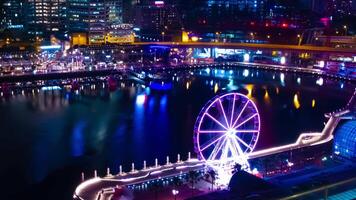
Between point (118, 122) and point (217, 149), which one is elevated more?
point (217, 149)

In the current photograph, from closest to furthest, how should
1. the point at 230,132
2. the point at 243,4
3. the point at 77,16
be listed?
1. the point at 230,132
2. the point at 77,16
3. the point at 243,4

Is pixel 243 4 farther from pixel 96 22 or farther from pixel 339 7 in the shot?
pixel 96 22

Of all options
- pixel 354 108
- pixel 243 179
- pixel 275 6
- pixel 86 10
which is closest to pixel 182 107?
pixel 354 108

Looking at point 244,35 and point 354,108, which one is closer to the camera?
point 354,108

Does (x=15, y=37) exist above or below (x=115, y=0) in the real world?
below

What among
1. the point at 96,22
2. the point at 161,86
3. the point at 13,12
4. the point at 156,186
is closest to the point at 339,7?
the point at 96,22

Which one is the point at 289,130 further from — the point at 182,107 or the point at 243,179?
the point at 243,179

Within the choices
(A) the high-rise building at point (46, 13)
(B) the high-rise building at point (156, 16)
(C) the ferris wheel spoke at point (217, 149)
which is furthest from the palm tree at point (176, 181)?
(B) the high-rise building at point (156, 16)
